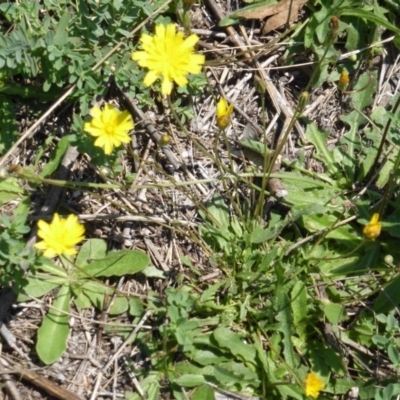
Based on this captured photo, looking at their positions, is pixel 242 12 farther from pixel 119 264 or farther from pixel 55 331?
pixel 55 331

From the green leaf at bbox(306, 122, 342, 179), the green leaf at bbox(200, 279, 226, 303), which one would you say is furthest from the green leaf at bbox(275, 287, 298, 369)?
the green leaf at bbox(306, 122, 342, 179)

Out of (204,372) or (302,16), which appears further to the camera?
(302,16)

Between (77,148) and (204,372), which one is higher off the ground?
(77,148)

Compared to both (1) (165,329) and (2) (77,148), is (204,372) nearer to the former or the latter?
(1) (165,329)

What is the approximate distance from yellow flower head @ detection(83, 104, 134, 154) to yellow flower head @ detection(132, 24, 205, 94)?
23 centimetres

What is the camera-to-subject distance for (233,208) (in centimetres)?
364

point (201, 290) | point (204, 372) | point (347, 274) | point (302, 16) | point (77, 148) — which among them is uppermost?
point (302, 16)

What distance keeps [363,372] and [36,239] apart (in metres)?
1.70

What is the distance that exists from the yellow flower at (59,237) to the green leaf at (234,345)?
0.82 meters

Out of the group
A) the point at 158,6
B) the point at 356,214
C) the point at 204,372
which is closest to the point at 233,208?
the point at 356,214

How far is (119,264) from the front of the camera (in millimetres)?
3412

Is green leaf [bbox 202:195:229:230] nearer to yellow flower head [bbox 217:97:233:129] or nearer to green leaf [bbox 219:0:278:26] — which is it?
yellow flower head [bbox 217:97:233:129]

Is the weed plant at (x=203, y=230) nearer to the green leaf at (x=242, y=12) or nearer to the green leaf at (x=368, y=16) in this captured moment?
the green leaf at (x=368, y=16)

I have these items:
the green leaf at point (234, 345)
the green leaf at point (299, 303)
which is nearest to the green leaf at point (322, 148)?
the green leaf at point (299, 303)
